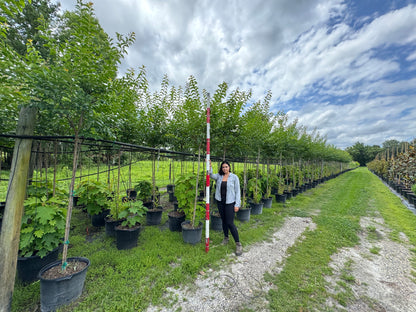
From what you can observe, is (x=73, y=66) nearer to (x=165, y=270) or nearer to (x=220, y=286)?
(x=165, y=270)

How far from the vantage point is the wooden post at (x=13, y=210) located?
206 centimetres

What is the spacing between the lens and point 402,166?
11.0 m

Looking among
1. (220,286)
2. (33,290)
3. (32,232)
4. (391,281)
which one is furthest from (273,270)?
(32,232)

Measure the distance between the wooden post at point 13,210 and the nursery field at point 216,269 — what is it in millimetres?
421

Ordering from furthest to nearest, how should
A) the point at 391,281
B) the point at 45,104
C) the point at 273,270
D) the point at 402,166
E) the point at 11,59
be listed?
the point at 402,166 → the point at 273,270 → the point at 391,281 → the point at 45,104 → the point at 11,59

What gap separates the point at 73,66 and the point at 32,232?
2.48 metres

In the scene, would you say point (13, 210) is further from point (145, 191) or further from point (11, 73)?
point (145, 191)

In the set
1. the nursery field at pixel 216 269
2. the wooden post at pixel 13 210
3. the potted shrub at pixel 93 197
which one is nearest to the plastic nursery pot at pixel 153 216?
the nursery field at pixel 216 269

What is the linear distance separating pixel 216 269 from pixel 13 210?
308cm

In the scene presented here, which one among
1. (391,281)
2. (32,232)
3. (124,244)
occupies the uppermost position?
(32,232)

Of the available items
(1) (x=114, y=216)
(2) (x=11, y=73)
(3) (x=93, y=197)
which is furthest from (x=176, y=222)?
(2) (x=11, y=73)

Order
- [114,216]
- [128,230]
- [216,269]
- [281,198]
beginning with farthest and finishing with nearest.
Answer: [281,198] < [114,216] < [128,230] < [216,269]

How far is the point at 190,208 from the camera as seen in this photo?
4188mm

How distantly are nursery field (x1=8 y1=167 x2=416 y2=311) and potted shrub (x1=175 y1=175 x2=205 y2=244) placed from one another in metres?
0.24
